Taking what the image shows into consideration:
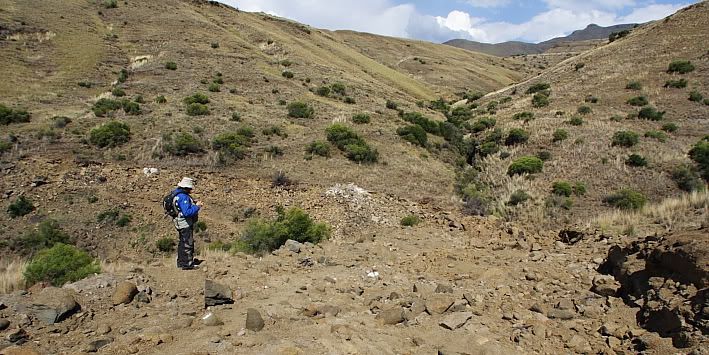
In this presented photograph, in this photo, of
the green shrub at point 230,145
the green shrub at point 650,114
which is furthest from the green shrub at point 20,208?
the green shrub at point 650,114

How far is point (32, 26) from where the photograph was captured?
34500mm

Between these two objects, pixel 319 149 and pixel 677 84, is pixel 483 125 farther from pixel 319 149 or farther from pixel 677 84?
pixel 319 149

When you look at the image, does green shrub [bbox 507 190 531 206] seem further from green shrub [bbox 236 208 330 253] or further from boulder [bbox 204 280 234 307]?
boulder [bbox 204 280 234 307]

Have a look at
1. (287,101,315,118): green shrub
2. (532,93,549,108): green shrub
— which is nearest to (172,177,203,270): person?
(287,101,315,118): green shrub

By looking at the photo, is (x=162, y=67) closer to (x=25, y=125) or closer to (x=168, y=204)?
(x=25, y=125)

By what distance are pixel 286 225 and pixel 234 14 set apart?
51192 mm

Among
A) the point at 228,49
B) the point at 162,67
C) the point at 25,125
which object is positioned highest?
the point at 228,49

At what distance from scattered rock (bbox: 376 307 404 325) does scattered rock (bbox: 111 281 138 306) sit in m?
3.31

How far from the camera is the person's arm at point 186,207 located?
23.9 ft

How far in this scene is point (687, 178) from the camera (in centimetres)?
1561

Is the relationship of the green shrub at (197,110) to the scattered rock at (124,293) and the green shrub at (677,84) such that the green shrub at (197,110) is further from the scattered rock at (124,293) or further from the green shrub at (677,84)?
the green shrub at (677,84)

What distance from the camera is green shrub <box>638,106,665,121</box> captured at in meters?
24.5

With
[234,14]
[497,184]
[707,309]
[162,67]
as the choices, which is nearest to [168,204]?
[707,309]

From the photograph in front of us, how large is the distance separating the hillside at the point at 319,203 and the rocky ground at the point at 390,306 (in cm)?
3
